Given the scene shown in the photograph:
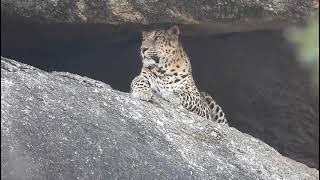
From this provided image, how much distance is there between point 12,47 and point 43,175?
402 cm

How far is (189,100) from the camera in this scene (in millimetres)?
6875

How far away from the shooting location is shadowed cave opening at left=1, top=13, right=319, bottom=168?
307 inches

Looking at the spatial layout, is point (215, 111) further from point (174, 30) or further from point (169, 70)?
point (174, 30)

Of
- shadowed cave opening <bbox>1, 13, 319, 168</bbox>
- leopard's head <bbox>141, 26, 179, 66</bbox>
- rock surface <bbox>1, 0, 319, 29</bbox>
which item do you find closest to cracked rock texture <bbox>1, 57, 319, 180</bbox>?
rock surface <bbox>1, 0, 319, 29</bbox>

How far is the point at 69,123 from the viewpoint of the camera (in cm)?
443

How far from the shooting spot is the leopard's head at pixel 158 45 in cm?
677

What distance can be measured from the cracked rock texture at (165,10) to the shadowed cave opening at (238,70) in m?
1.58

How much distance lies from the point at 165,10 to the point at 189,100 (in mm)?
1570

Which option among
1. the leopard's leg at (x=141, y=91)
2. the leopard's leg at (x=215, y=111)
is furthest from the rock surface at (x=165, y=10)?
the leopard's leg at (x=215, y=111)

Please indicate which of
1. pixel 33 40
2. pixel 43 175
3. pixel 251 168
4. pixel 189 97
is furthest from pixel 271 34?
pixel 43 175

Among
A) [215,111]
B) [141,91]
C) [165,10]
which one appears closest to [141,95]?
[141,91]

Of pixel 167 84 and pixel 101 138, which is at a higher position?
pixel 101 138

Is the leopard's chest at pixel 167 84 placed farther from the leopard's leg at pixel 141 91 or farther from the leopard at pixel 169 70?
the leopard's leg at pixel 141 91

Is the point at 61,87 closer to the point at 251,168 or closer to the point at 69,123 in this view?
the point at 69,123
